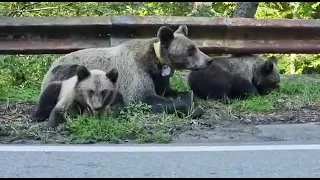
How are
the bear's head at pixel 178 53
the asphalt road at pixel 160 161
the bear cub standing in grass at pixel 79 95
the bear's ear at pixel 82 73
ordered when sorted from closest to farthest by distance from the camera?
1. the asphalt road at pixel 160 161
2. the bear cub standing in grass at pixel 79 95
3. the bear's ear at pixel 82 73
4. the bear's head at pixel 178 53

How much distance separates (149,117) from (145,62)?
0.83m

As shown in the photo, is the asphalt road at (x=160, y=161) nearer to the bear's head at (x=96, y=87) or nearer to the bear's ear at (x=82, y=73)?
the bear's head at (x=96, y=87)

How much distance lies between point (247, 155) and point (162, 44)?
7.91ft

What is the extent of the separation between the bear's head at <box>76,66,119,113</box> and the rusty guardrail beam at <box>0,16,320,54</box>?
3.92 feet

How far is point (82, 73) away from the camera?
5.78m

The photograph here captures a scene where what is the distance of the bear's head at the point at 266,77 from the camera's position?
24.5ft

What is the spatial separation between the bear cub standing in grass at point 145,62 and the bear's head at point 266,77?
1.36 metres

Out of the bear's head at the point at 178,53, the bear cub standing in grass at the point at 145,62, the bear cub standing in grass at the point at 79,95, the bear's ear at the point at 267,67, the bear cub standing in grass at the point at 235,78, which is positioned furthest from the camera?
the bear's ear at the point at 267,67

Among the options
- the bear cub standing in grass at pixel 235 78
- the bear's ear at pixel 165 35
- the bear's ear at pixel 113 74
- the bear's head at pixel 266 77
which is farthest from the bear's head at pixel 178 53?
the bear's head at pixel 266 77

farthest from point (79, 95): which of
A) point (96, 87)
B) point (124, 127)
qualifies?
point (124, 127)

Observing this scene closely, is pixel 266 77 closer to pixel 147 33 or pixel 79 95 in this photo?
pixel 147 33

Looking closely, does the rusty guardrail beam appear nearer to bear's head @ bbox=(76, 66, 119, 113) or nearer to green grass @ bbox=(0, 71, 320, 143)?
green grass @ bbox=(0, 71, 320, 143)

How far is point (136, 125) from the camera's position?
16.7 ft

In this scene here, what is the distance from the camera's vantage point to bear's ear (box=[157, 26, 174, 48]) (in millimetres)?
6189
